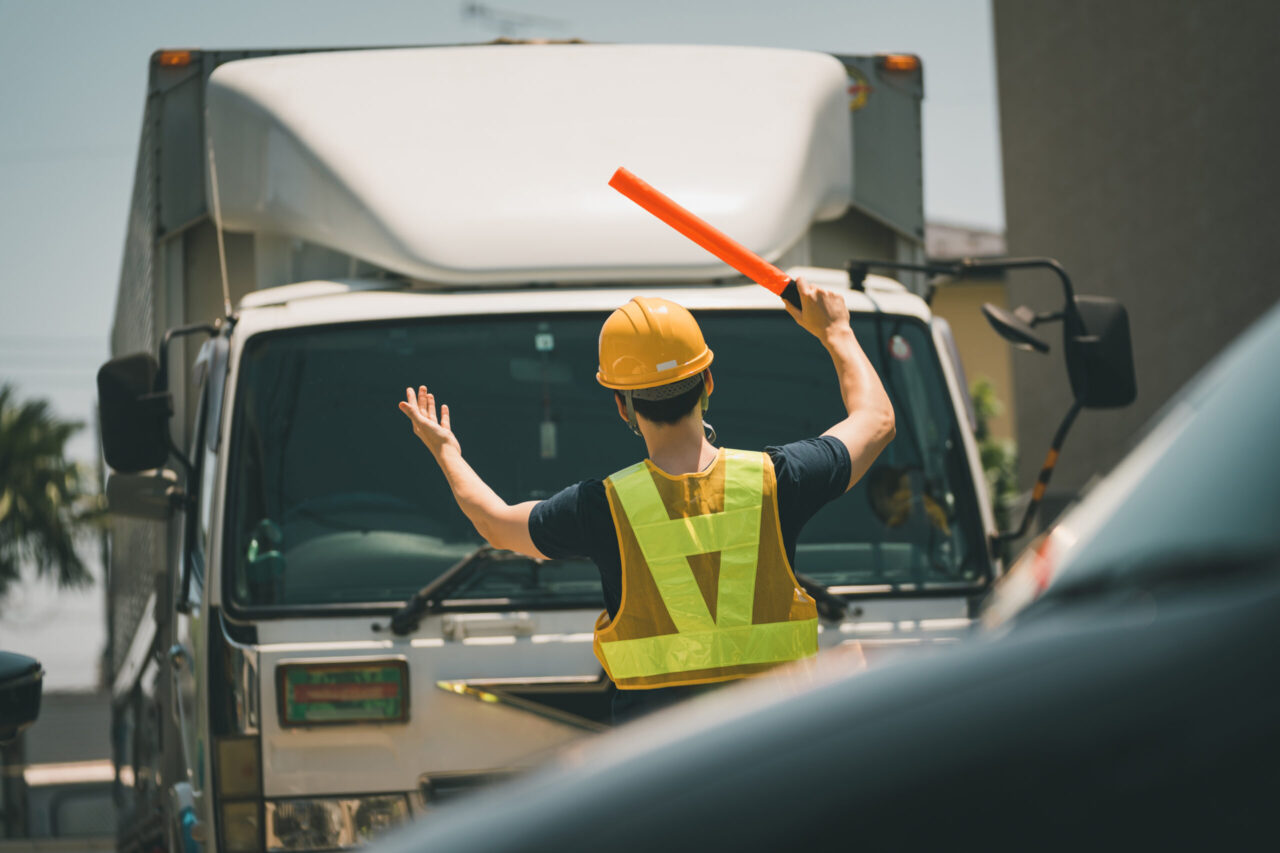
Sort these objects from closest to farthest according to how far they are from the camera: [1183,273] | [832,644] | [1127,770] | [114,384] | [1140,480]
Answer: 1. [1127,770]
2. [1140,480]
3. [832,644]
4. [114,384]
5. [1183,273]

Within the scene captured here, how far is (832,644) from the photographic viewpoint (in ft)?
13.3

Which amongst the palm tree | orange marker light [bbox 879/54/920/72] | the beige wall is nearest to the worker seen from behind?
orange marker light [bbox 879/54/920/72]

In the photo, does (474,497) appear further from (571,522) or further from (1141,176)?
(1141,176)

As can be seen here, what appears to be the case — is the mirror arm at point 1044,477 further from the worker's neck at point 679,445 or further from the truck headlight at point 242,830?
the truck headlight at point 242,830

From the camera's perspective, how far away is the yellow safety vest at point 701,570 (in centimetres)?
294

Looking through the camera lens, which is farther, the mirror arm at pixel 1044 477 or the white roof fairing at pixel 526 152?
the white roof fairing at pixel 526 152

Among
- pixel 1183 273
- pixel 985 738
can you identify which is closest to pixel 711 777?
pixel 985 738

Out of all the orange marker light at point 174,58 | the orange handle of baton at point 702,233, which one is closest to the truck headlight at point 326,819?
the orange handle of baton at point 702,233

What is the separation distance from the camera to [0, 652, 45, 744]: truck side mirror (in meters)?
3.52

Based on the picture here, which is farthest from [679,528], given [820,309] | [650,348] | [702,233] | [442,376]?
[442,376]

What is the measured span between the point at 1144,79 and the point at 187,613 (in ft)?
50.6

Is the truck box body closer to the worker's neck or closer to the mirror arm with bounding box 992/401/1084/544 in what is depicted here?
the mirror arm with bounding box 992/401/1084/544

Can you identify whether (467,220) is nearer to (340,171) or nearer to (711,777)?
(340,171)

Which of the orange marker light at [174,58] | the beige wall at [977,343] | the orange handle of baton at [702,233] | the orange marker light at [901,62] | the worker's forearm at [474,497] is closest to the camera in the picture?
the worker's forearm at [474,497]
